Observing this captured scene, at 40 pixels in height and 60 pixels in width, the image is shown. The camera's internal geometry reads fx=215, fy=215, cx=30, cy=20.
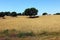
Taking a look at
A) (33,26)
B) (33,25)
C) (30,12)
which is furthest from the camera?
(30,12)

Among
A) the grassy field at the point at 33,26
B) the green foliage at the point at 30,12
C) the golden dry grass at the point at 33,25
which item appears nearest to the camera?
the grassy field at the point at 33,26

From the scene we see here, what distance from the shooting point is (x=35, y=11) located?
12088 centimetres

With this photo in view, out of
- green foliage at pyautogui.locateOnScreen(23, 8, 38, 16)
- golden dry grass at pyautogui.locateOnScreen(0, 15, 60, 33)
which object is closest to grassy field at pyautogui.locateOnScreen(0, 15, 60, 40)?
golden dry grass at pyautogui.locateOnScreen(0, 15, 60, 33)

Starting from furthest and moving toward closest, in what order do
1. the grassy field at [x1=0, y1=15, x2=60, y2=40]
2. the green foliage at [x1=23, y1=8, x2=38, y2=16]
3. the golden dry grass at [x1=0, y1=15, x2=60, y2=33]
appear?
1. the green foliage at [x1=23, y1=8, x2=38, y2=16]
2. the golden dry grass at [x1=0, y1=15, x2=60, y2=33]
3. the grassy field at [x1=0, y1=15, x2=60, y2=40]

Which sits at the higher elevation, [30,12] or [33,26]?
[33,26]

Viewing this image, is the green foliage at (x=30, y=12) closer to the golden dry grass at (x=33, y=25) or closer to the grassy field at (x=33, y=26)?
the golden dry grass at (x=33, y=25)

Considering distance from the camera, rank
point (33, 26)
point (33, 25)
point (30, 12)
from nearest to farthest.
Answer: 1. point (33, 26)
2. point (33, 25)
3. point (30, 12)

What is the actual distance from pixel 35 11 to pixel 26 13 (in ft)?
19.0

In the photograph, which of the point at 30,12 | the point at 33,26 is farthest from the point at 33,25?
the point at 30,12

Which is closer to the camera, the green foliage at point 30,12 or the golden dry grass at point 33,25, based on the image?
the golden dry grass at point 33,25

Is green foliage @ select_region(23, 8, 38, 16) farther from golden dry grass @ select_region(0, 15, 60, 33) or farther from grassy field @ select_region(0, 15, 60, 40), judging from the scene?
grassy field @ select_region(0, 15, 60, 40)

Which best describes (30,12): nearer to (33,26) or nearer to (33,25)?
(33,25)

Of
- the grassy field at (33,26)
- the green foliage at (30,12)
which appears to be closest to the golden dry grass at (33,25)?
the grassy field at (33,26)

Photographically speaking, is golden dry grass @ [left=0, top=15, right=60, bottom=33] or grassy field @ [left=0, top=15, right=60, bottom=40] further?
golden dry grass @ [left=0, top=15, right=60, bottom=33]
